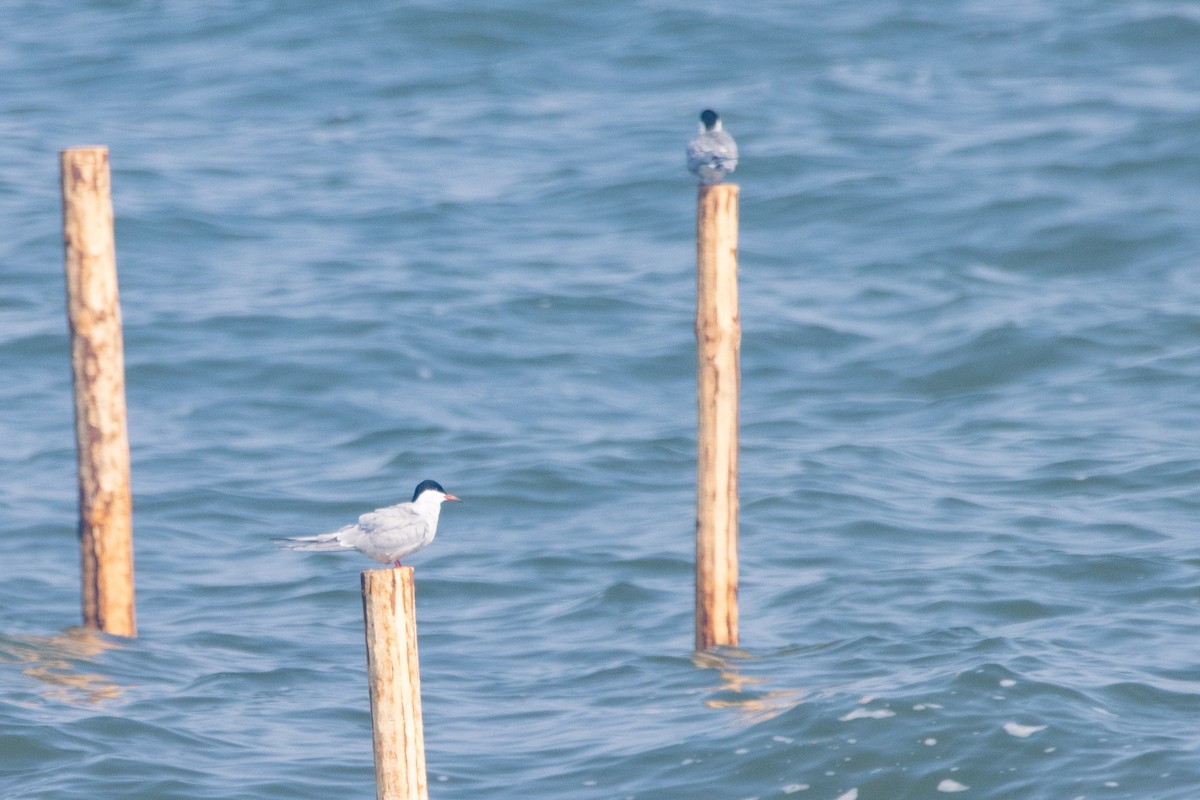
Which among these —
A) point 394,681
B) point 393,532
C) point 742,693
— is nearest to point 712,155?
point 742,693

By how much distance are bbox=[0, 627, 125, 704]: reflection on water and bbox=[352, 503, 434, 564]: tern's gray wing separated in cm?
303

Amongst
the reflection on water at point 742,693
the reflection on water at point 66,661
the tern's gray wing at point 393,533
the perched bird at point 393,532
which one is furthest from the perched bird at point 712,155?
the reflection on water at point 66,661

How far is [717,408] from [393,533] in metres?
2.93

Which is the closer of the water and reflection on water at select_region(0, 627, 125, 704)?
the water

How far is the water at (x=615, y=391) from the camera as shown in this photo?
12.2 metres

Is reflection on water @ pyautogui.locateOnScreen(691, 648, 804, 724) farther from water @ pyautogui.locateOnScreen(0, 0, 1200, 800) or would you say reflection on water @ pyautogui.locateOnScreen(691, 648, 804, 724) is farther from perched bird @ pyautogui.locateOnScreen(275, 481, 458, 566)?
perched bird @ pyautogui.locateOnScreen(275, 481, 458, 566)

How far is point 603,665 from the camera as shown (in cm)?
1397

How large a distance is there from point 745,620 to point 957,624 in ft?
5.59

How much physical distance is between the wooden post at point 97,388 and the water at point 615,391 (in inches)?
21.1

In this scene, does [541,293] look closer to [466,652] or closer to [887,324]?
[887,324]

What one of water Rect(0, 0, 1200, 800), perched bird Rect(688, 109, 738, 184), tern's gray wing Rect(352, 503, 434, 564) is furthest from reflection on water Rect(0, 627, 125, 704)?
perched bird Rect(688, 109, 738, 184)

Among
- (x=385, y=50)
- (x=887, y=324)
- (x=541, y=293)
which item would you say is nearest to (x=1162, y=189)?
(x=887, y=324)

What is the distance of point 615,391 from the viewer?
22.1m

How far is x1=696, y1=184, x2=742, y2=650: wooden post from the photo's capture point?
12078 millimetres
